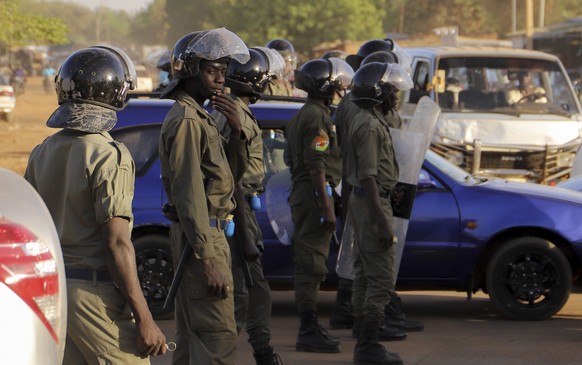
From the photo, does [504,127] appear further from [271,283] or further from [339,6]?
[339,6]

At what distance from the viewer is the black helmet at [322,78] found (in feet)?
24.2

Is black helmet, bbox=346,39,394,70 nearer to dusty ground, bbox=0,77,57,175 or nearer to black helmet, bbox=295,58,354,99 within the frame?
black helmet, bbox=295,58,354,99

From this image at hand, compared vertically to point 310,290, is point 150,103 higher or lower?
higher

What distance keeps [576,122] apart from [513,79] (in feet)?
2.89

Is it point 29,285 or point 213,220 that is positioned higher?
point 29,285

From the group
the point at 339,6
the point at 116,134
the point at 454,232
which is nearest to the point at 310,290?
the point at 454,232

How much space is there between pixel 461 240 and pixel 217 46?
3688mm

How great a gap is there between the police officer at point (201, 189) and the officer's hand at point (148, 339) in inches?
32.6

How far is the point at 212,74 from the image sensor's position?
512 cm

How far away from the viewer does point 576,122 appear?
42.8 feet

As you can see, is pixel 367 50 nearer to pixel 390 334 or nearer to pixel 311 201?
pixel 311 201

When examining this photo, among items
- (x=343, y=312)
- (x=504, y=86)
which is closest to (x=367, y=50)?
(x=343, y=312)

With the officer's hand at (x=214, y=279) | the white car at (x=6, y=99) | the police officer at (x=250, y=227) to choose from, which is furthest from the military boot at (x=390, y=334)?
the white car at (x=6, y=99)

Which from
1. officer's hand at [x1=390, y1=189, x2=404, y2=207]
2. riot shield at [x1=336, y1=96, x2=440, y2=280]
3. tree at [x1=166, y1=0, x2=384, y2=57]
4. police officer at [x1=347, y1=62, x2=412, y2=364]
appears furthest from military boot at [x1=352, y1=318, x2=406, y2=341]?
tree at [x1=166, y1=0, x2=384, y2=57]
